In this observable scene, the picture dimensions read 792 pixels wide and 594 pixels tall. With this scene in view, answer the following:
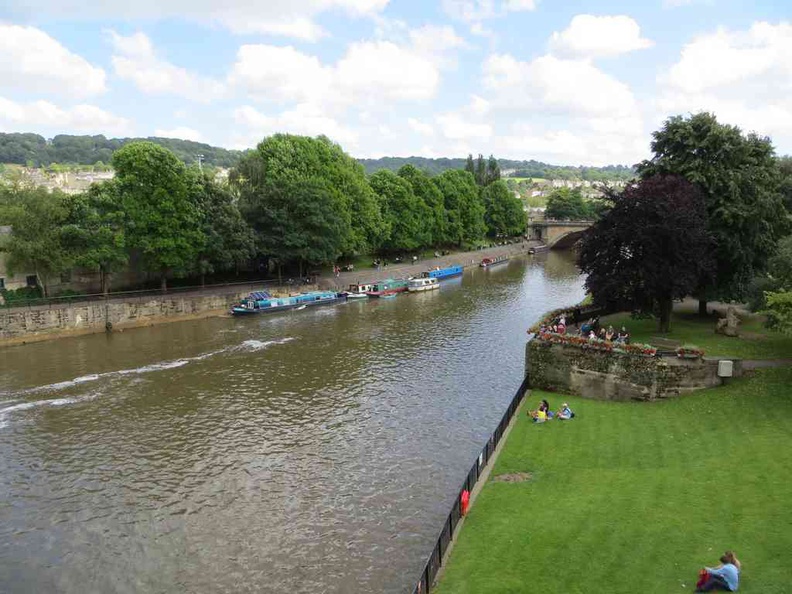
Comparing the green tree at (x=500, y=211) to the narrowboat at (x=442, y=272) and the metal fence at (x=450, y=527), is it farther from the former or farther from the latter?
the metal fence at (x=450, y=527)

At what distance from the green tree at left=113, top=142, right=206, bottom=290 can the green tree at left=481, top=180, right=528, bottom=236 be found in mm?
89009

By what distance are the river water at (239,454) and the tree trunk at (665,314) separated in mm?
10155

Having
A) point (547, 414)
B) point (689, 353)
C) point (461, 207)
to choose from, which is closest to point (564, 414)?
point (547, 414)

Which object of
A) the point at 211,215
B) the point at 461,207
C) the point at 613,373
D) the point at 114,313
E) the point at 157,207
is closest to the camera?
the point at 613,373

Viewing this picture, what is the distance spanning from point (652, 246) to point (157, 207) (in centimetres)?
4845

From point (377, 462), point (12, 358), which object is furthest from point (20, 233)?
point (377, 462)

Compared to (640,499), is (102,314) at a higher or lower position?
higher

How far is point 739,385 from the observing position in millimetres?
29234

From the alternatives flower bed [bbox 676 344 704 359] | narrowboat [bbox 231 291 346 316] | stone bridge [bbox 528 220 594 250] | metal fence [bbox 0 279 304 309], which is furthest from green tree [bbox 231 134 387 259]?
stone bridge [bbox 528 220 594 250]

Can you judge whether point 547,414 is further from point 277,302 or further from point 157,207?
point 157,207

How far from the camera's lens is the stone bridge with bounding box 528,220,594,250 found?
14212cm

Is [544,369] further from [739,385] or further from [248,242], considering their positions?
[248,242]

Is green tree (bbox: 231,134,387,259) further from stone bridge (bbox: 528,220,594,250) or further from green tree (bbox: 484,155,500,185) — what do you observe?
green tree (bbox: 484,155,500,185)

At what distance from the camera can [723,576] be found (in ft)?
46.4
